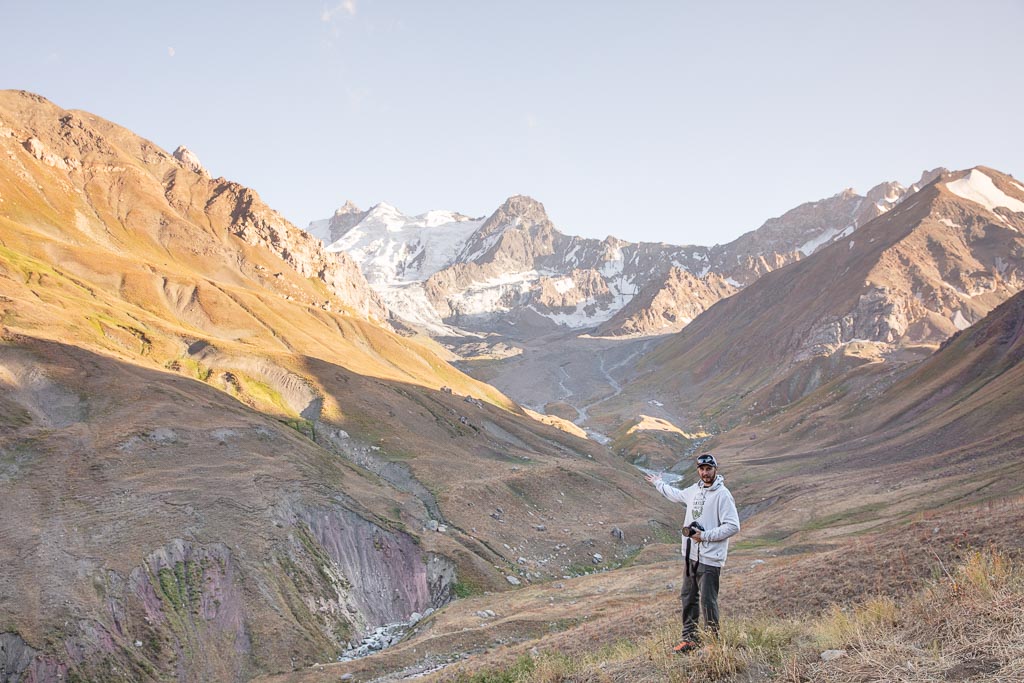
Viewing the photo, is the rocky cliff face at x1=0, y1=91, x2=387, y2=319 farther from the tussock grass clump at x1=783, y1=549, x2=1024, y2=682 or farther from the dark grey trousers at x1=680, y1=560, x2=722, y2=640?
the tussock grass clump at x1=783, y1=549, x2=1024, y2=682

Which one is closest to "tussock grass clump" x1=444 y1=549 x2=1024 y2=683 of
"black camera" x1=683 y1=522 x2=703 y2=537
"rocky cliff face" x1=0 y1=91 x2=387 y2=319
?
"black camera" x1=683 y1=522 x2=703 y2=537

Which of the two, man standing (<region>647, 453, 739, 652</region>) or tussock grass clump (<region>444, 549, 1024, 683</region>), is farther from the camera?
man standing (<region>647, 453, 739, 652</region>)

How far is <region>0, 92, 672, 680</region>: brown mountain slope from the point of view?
84.7 ft

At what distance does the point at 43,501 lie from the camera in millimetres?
29859

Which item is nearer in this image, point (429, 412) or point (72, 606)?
point (72, 606)


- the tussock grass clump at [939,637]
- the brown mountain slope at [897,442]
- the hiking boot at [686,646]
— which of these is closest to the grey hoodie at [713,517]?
the hiking boot at [686,646]

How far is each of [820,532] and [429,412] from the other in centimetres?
4632

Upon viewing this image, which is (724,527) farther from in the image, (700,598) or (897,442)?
(897,442)

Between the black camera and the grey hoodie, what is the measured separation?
85 millimetres

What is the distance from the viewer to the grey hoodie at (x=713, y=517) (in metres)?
11.7

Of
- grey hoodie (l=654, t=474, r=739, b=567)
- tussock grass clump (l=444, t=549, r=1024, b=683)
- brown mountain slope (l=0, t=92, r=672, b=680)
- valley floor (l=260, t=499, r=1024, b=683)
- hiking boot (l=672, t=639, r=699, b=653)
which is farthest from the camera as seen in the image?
brown mountain slope (l=0, t=92, r=672, b=680)

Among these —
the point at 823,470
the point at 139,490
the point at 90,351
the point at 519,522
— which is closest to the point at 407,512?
the point at 519,522

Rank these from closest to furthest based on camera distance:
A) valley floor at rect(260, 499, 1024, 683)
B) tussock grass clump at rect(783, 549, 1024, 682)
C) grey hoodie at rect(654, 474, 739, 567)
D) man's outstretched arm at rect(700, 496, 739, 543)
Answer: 1. tussock grass clump at rect(783, 549, 1024, 682)
2. valley floor at rect(260, 499, 1024, 683)
3. man's outstretched arm at rect(700, 496, 739, 543)
4. grey hoodie at rect(654, 474, 739, 567)

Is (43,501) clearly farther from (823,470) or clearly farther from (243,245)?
(243,245)
